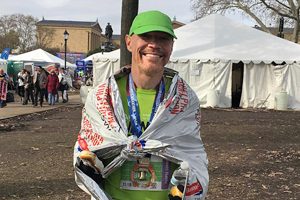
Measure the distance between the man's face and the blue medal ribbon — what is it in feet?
0.40

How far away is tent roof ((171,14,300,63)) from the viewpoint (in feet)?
65.3

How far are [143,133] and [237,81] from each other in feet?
66.4

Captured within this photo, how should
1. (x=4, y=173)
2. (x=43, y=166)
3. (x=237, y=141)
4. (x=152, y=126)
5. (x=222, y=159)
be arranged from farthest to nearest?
(x=237, y=141) → (x=222, y=159) → (x=43, y=166) → (x=4, y=173) → (x=152, y=126)

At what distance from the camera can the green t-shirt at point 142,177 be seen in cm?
225

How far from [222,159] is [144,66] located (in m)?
6.01

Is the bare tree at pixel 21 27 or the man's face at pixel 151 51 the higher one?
the bare tree at pixel 21 27

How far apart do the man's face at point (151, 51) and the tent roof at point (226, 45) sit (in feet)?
57.7

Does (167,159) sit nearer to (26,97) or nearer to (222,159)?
(222,159)

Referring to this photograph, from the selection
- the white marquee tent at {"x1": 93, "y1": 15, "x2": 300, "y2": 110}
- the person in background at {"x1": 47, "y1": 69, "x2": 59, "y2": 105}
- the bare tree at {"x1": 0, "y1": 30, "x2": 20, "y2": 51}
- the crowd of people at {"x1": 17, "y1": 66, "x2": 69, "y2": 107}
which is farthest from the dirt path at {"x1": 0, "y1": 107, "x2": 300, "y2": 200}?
the bare tree at {"x1": 0, "y1": 30, "x2": 20, "y2": 51}

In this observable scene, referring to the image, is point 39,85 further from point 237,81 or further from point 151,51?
point 151,51

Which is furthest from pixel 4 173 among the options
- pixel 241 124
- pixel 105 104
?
pixel 241 124

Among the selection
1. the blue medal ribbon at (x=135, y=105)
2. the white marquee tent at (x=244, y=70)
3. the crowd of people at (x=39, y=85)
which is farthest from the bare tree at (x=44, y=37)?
the blue medal ribbon at (x=135, y=105)

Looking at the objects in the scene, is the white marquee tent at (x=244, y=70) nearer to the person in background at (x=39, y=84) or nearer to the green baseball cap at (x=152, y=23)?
the person in background at (x=39, y=84)

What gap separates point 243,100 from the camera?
20.1 m
